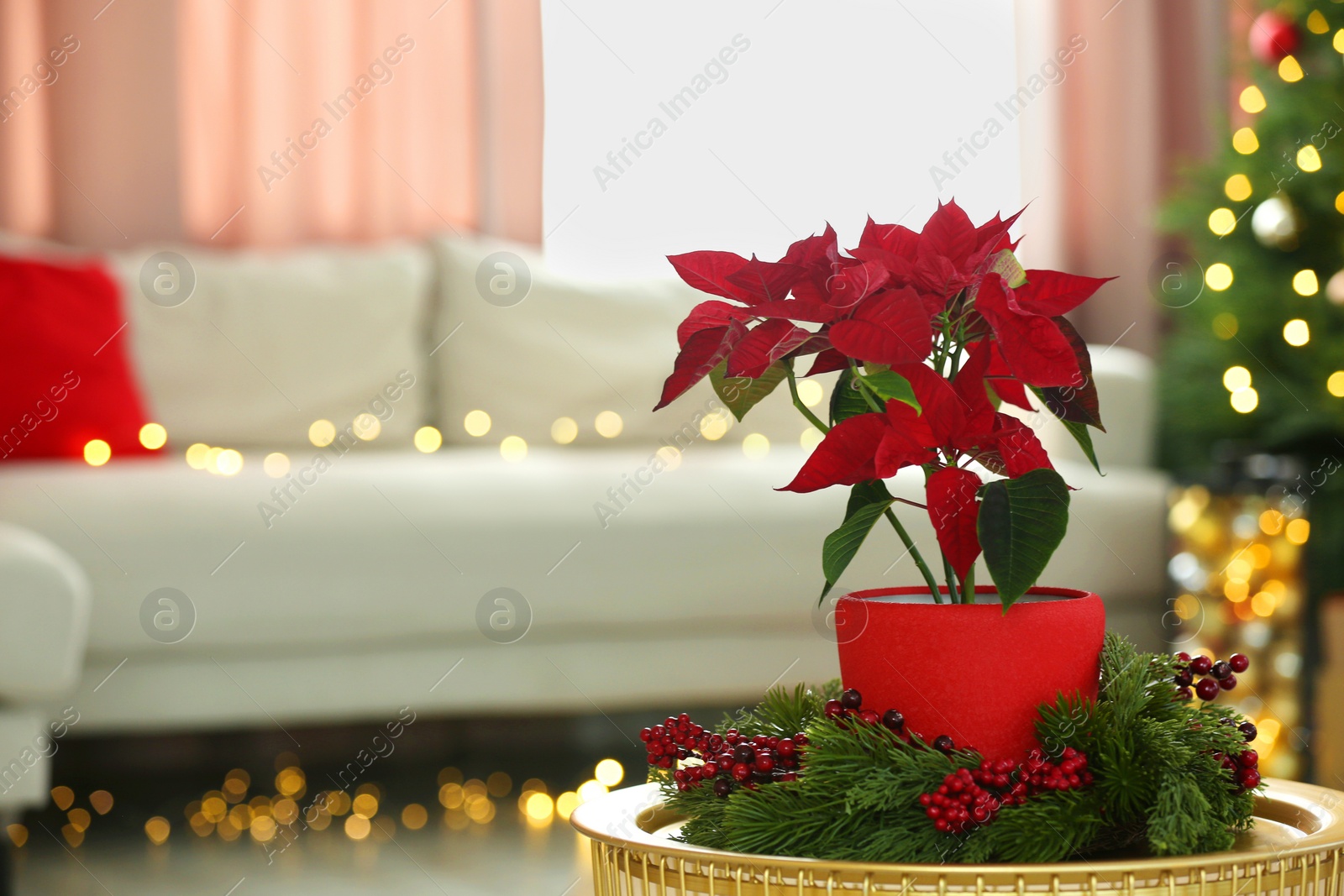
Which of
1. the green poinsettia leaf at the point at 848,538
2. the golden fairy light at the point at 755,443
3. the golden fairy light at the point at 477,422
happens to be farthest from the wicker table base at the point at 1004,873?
the golden fairy light at the point at 477,422

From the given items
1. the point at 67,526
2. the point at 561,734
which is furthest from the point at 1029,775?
the point at 561,734

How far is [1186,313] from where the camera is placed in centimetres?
231

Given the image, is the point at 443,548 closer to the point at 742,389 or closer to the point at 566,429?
the point at 566,429

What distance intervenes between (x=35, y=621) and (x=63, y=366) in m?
0.86

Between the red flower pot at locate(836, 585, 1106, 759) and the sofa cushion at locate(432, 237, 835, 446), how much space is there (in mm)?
1726

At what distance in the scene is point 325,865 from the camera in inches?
61.0

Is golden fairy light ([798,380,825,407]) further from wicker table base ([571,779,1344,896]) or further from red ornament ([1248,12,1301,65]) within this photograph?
wicker table base ([571,779,1344,896])

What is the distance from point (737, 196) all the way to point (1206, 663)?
89.6 inches

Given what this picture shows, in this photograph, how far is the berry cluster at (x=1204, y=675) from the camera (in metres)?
0.59

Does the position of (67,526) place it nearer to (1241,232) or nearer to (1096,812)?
(1096,812)

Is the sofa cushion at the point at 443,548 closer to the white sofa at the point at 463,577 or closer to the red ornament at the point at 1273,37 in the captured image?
the white sofa at the point at 463,577

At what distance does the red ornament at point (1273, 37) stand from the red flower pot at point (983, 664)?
1.92m

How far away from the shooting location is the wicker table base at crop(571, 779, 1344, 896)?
472 millimetres

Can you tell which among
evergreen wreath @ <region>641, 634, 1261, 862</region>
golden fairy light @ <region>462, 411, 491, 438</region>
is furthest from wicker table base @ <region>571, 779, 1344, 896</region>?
golden fairy light @ <region>462, 411, 491, 438</region>
